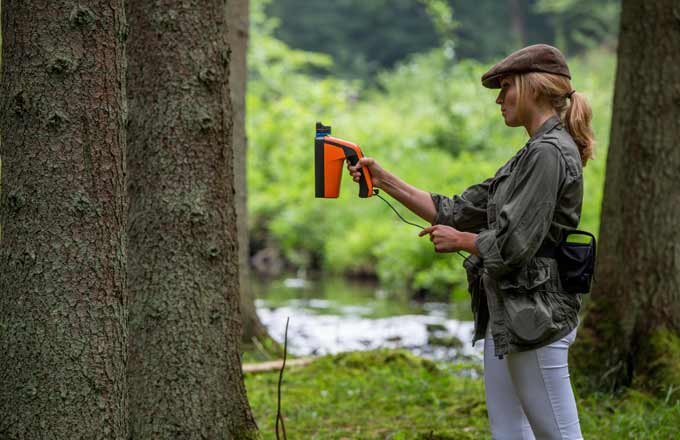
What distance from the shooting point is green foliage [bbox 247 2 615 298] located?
15.4m

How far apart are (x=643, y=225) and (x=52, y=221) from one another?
368 cm

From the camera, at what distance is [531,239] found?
8.71ft

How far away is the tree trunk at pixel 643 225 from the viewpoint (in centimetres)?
504

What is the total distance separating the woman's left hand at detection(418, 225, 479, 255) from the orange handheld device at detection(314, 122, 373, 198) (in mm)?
364

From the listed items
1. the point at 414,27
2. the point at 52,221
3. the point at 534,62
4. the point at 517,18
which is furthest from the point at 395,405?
the point at 414,27

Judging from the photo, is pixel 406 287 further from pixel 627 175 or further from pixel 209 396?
pixel 209 396

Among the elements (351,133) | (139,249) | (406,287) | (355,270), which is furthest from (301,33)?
(139,249)

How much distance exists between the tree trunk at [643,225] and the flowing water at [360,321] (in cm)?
238

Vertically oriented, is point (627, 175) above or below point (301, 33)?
below

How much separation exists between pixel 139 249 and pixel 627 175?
3.11 m

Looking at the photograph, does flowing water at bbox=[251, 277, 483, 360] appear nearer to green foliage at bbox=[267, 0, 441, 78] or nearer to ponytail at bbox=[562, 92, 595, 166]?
ponytail at bbox=[562, 92, 595, 166]

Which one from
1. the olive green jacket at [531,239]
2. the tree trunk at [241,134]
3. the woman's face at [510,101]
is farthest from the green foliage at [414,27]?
the olive green jacket at [531,239]

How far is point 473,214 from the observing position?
3.20m

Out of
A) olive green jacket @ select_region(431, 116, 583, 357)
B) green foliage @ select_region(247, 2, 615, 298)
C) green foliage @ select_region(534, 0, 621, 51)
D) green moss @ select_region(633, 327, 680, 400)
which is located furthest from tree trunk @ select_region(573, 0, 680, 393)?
green foliage @ select_region(534, 0, 621, 51)
